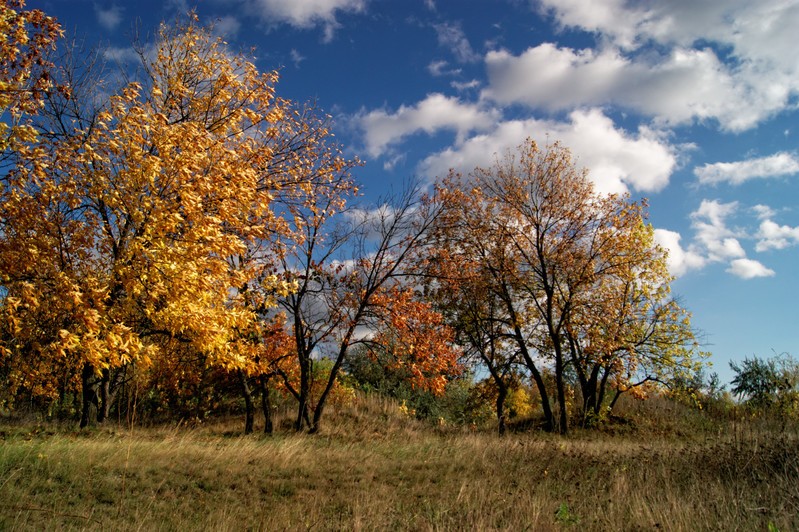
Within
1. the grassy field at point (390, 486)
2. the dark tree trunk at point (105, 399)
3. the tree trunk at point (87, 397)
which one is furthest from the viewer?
the dark tree trunk at point (105, 399)

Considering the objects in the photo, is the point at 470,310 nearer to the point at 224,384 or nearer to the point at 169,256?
the point at 224,384

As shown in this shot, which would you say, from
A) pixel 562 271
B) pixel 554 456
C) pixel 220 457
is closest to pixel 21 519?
pixel 220 457

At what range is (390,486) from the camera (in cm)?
1049

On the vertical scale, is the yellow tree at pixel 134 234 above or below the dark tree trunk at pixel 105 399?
above

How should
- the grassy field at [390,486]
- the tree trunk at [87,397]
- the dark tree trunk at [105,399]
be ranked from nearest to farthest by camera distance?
the grassy field at [390,486], the tree trunk at [87,397], the dark tree trunk at [105,399]

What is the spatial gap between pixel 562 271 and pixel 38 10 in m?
18.3

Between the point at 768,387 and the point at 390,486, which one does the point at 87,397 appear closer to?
the point at 390,486

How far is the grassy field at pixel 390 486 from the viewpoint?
7.34 meters

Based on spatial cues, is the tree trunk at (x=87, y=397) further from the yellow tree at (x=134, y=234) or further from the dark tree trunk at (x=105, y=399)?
the yellow tree at (x=134, y=234)

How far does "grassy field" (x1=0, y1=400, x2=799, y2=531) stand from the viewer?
7.34 metres

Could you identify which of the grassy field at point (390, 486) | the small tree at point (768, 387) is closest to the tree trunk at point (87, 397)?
the grassy field at point (390, 486)

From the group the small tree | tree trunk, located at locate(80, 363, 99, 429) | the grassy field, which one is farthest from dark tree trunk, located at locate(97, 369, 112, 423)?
the small tree

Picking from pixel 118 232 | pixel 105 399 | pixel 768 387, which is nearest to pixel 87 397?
pixel 105 399

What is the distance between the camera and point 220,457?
11523mm
